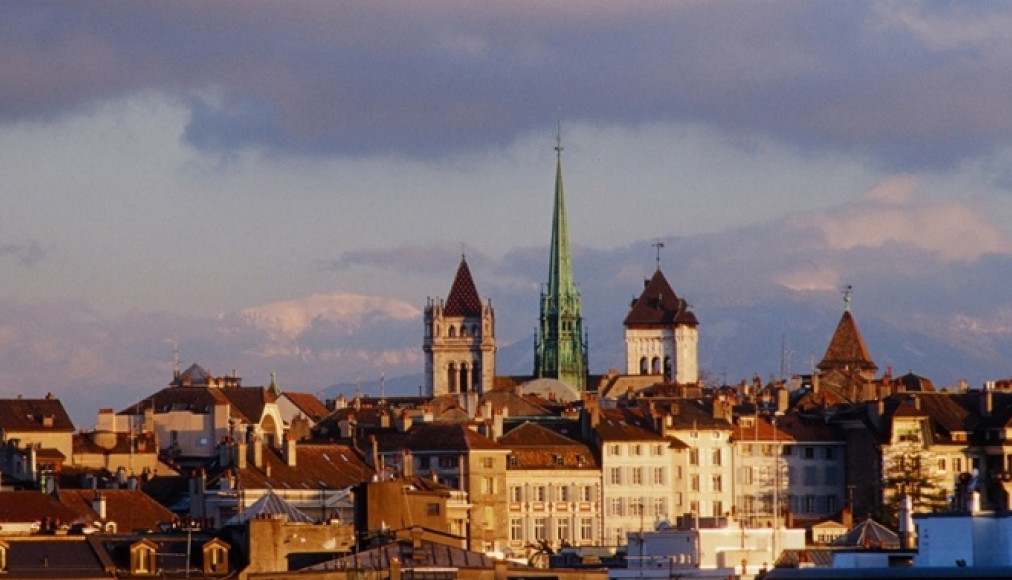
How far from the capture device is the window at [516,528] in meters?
167

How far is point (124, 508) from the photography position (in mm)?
123750

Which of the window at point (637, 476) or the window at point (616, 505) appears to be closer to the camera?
the window at point (616, 505)

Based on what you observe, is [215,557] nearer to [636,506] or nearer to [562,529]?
[562,529]

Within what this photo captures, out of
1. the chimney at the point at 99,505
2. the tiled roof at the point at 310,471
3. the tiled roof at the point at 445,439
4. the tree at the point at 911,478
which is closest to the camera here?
the chimney at the point at 99,505

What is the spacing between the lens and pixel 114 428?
181 m

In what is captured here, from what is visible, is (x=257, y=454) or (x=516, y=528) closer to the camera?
(x=257, y=454)

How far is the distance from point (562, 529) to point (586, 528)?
1.18 m

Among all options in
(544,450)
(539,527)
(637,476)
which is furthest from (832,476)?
(539,527)

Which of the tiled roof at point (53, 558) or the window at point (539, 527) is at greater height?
the window at point (539, 527)

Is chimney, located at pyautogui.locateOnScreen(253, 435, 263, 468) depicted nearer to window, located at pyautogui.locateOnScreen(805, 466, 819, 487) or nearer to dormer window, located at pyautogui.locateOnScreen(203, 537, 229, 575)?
window, located at pyautogui.locateOnScreen(805, 466, 819, 487)

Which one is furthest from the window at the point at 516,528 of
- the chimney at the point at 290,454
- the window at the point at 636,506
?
the chimney at the point at 290,454

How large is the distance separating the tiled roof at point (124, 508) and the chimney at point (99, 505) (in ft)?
0.41

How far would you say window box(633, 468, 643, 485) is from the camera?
172 metres

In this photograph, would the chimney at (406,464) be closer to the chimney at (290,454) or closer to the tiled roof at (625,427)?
the chimney at (290,454)
